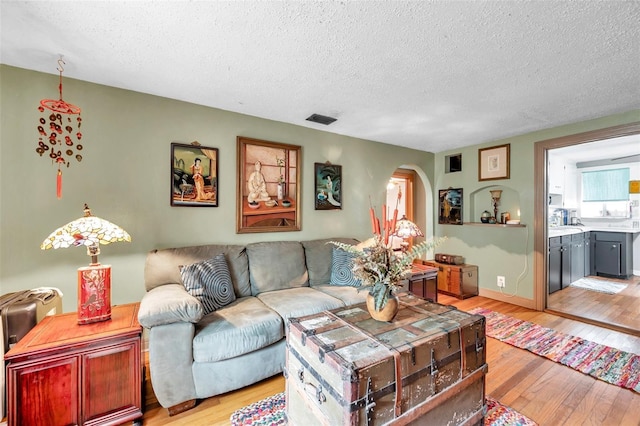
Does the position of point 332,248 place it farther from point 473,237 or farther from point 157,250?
point 473,237

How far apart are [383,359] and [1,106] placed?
3.00 m

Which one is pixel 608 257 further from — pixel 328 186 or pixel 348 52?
pixel 348 52

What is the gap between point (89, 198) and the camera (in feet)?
7.23

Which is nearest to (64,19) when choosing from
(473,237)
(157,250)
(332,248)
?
(157,250)

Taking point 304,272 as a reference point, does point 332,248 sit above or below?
above

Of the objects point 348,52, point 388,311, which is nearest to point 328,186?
point 348,52

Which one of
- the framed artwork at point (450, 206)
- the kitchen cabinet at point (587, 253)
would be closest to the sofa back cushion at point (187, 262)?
the framed artwork at point (450, 206)

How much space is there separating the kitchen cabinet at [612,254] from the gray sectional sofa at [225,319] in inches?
210

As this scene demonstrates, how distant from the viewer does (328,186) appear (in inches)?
137

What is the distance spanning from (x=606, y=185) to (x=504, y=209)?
11.2 feet

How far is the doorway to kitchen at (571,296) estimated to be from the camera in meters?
3.03

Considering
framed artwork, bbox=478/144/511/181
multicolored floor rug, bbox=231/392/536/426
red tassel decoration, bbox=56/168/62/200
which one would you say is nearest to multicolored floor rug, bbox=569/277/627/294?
framed artwork, bbox=478/144/511/181

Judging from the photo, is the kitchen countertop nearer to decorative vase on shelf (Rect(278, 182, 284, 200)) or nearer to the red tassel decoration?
decorative vase on shelf (Rect(278, 182, 284, 200))

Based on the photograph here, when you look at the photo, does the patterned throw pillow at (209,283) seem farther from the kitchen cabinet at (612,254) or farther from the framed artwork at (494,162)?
the kitchen cabinet at (612,254)
